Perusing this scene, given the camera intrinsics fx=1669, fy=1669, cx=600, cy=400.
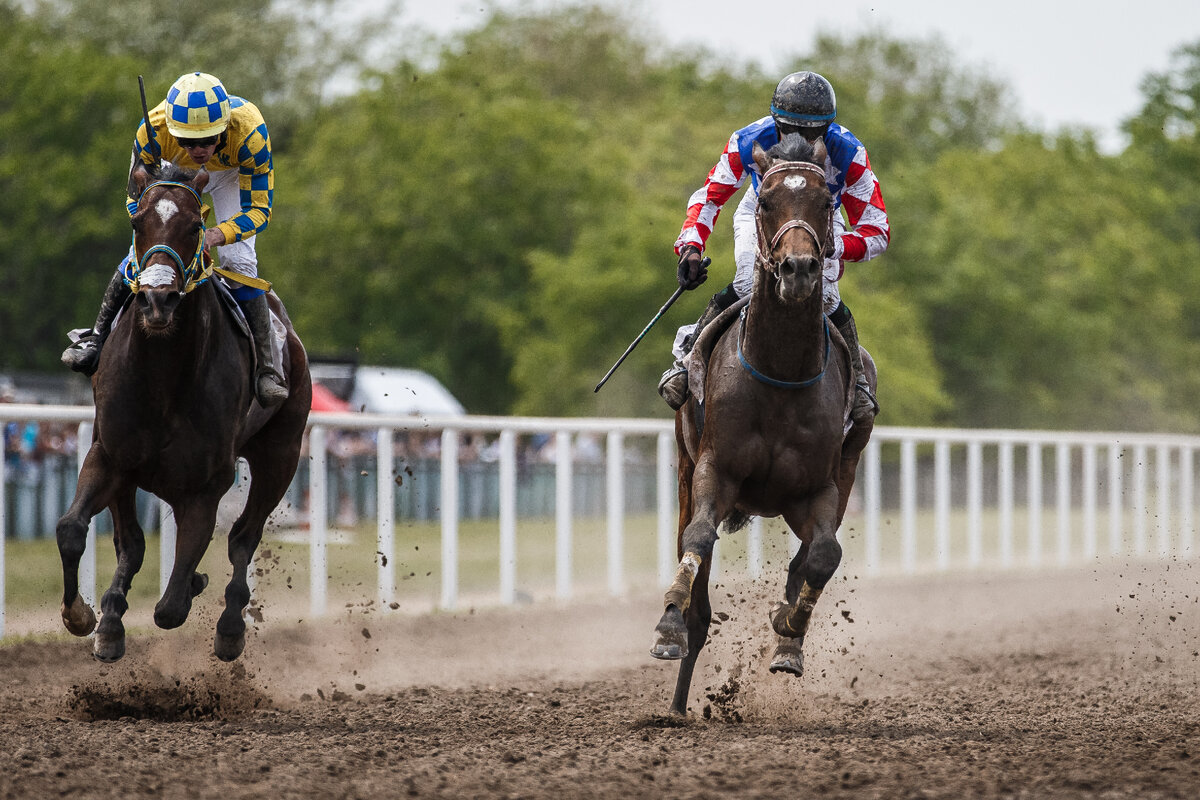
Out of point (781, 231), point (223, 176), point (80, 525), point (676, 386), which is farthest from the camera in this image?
point (223, 176)

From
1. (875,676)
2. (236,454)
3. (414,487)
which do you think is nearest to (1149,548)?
(414,487)

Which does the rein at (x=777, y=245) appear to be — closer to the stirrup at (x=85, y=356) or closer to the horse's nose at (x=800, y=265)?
the horse's nose at (x=800, y=265)

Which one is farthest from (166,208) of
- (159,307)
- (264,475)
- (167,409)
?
(264,475)

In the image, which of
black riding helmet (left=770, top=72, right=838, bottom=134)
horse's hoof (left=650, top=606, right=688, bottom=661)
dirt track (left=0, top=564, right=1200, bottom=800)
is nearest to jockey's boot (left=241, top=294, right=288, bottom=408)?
dirt track (left=0, top=564, right=1200, bottom=800)

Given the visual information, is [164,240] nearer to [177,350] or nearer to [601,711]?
[177,350]

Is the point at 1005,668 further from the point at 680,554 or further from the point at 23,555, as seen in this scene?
the point at 23,555

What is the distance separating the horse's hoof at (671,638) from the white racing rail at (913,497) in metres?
3.92

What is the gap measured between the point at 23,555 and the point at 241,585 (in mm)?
3949

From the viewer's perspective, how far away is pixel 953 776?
187 inches

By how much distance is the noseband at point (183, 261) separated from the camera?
6.10 metres

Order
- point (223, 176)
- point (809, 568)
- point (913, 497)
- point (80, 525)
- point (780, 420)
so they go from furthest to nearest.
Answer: point (913, 497) → point (223, 176) → point (80, 525) → point (780, 420) → point (809, 568)

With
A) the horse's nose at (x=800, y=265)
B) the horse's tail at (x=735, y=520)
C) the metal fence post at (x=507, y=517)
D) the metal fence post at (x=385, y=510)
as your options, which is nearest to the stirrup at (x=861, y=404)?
the horse's tail at (x=735, y=520)

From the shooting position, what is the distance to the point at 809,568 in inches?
239

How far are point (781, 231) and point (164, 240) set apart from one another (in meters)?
2.26
